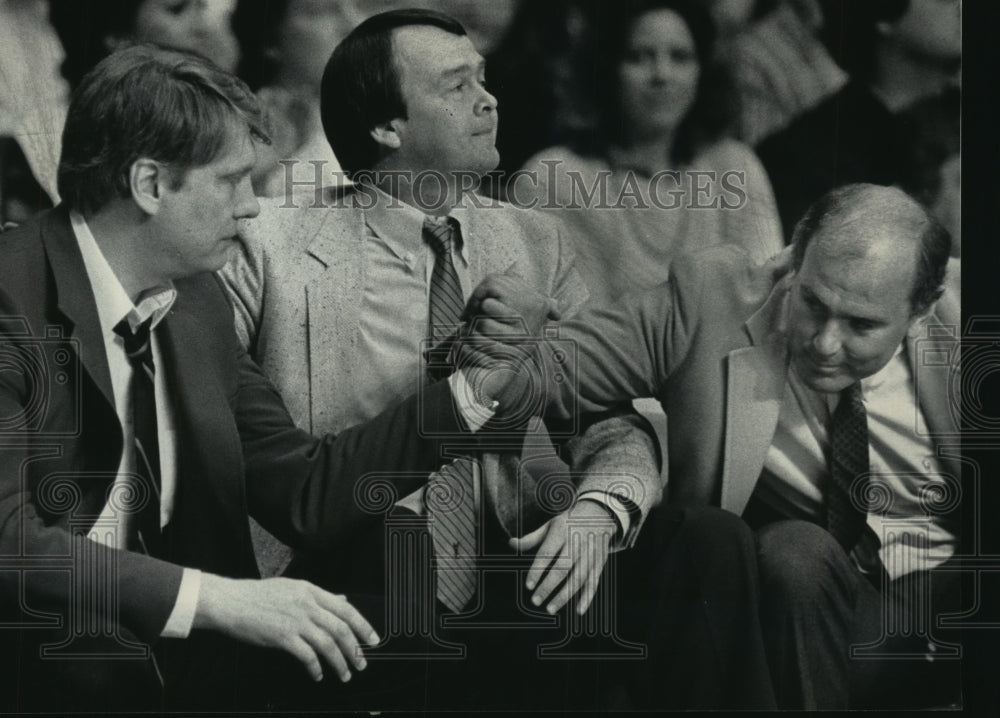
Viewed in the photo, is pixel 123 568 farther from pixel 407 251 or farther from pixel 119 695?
pixel 407 251

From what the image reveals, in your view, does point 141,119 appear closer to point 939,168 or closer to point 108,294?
point 108,294

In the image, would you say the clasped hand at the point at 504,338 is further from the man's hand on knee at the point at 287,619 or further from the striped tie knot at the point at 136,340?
the striped tie knot at the point at 136,340

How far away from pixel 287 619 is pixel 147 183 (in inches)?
61.2

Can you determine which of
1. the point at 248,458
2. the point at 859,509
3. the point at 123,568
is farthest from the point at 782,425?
the point at 123,568

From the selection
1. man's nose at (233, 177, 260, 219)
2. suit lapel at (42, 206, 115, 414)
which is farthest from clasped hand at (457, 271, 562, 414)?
suit lapel at (42, 206, 115, 414)

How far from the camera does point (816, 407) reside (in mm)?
5328

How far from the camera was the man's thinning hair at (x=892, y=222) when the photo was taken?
17.4ft

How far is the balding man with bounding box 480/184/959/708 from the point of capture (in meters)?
Result: 5.24

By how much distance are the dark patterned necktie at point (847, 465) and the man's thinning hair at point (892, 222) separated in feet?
1.37

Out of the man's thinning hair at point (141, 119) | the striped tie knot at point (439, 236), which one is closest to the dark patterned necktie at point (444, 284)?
the striped tie knot at point (439, 236)

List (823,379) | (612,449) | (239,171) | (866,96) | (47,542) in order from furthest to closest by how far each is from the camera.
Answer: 1. (866,96)
2. (823,379)
3. (612,449)
4. (239,171)
5. (47,542)

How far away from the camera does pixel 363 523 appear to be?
514cm

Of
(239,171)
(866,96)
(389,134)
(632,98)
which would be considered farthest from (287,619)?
(866,96)

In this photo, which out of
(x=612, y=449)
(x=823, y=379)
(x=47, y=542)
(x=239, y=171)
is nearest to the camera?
(x=47, y=542)
